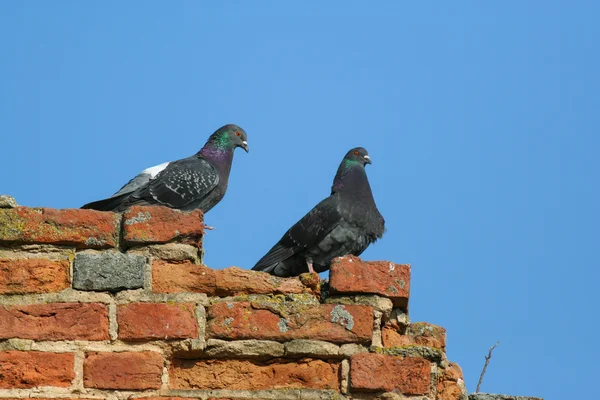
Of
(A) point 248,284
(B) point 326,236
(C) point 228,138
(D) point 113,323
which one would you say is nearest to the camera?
(D) point 113,323

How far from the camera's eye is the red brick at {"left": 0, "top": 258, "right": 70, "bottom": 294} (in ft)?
13.2

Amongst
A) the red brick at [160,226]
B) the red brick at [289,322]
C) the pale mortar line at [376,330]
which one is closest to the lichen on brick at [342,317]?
the red brick at [289,322]

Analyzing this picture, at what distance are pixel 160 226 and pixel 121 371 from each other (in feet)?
1.95

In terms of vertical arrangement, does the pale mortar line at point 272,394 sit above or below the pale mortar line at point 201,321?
below

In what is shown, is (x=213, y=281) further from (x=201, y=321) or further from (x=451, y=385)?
(x=451, y=385)

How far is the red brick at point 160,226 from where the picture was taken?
4125mm

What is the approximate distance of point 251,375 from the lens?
404 centimetres

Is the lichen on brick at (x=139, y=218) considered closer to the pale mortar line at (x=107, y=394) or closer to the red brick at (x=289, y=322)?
the red brick at (x=289, y=322)

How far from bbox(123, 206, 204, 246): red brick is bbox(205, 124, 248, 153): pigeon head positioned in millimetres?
3936

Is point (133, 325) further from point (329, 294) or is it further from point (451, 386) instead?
point (451, 386)

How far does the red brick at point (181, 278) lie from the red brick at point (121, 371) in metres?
0.29

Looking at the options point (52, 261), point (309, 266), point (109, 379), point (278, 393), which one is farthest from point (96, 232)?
point (309, 266)

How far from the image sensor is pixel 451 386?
440 cm

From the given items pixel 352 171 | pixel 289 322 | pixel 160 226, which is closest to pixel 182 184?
pixel 352 171
